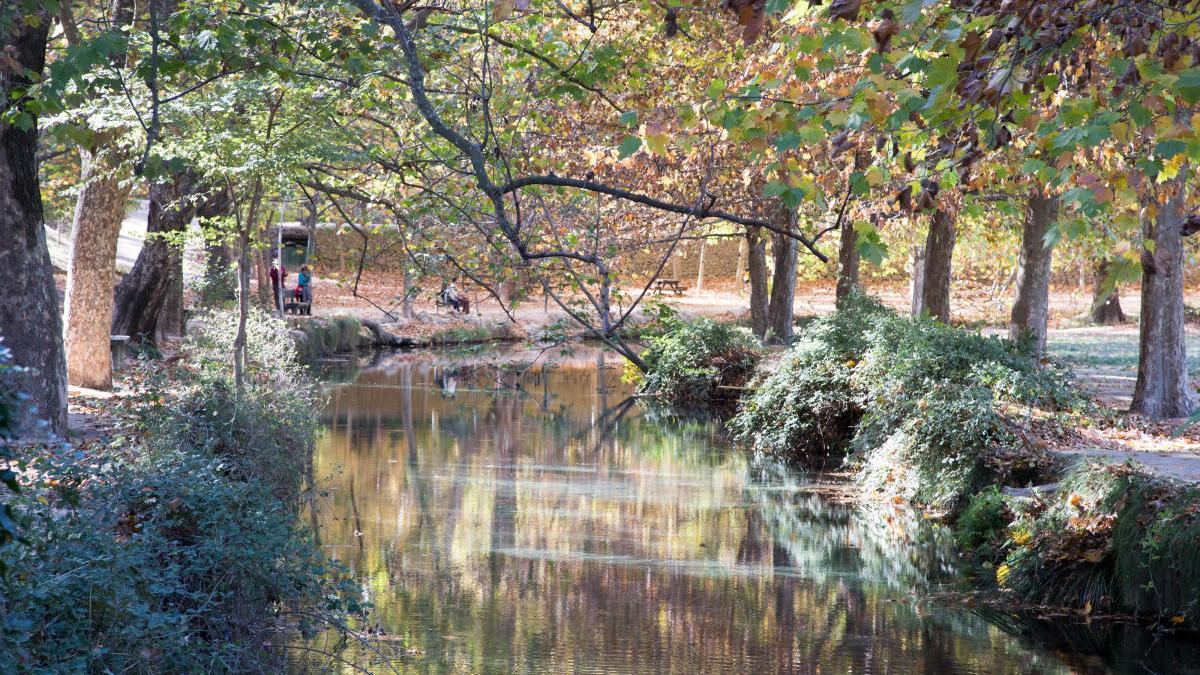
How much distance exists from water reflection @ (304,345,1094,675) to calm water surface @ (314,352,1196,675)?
3 centimetres

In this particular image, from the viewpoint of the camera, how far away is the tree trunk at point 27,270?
1094cm

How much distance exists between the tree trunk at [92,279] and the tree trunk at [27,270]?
418 centimetres

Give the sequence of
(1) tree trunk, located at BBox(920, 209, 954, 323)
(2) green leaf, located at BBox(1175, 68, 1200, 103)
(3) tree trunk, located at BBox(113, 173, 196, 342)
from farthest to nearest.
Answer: (1) tree trunk, located at BBox(920, 209, 954, 323) < (3) tree trunk, located at BBox(113, 173, 196, 342) < (2) green leaf, located at BBox(1175, 68, 1200, 103)

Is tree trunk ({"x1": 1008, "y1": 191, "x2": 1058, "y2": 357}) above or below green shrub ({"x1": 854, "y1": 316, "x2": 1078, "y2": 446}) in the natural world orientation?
above

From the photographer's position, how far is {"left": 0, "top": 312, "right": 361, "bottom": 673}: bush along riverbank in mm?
5137

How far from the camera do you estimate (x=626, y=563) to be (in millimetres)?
10664

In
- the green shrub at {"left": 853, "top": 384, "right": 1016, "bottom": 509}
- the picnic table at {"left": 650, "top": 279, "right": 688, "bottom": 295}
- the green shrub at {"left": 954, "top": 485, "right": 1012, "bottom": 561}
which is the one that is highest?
the picnic table at {"left": 650, "top": 279, "right": 688, "bottom": 295}

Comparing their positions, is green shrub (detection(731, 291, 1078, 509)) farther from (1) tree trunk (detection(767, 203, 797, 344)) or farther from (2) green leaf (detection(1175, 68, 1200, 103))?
(1) tree trunk (detection(767, 203, 797, 344))

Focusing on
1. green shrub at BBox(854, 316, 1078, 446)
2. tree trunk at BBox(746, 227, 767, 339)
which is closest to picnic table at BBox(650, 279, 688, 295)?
tree trunk at BBox(746, 227, 767, 339)

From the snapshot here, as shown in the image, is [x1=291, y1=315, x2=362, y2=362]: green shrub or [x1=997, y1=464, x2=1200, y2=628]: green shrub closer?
[x1=997, y1=464, x2=1200, y2=628]: green shrub

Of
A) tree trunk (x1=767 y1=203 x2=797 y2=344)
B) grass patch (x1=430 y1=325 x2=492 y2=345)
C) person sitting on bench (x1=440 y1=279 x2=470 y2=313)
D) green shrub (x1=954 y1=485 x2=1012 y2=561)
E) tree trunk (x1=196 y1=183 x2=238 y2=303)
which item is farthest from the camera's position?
person sitting on bench (x1=440 y1=279 x2=470 y2=313)

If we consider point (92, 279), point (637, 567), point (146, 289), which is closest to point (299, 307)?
point (146, 289)

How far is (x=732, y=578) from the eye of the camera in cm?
1032

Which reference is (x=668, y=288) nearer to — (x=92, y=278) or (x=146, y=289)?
(x=146, y=289)
